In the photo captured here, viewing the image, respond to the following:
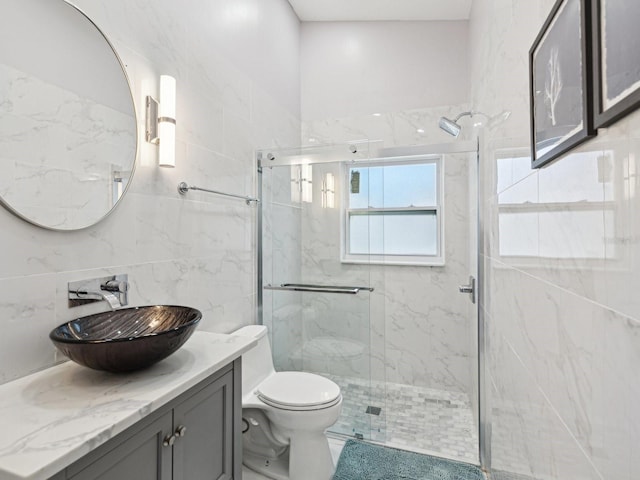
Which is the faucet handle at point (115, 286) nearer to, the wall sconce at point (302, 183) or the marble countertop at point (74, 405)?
the marble countertop at point (74, 405)

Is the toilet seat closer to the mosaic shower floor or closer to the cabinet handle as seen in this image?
the mosaic shower floor

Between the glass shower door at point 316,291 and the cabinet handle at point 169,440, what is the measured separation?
1414 millimetres

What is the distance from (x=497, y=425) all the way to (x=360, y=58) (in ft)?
9.40

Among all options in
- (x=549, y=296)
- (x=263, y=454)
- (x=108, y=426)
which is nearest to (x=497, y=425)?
(x=549, y=296)

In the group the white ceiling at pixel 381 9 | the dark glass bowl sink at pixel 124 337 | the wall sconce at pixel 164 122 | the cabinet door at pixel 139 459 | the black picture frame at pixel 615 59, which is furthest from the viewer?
the white ceiling at pixel 381 9

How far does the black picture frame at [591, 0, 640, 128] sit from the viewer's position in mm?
543

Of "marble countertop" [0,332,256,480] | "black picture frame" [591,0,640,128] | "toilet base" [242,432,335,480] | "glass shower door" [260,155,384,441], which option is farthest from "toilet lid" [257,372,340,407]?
"black picture frame" [591,0,640,128]

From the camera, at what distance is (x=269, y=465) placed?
1986 mm

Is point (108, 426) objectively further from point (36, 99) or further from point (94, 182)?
point (36, 99)

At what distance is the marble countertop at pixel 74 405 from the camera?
0.69 metres

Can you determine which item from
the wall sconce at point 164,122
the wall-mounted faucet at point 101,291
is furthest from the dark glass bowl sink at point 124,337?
the wall sconce at point 164,122

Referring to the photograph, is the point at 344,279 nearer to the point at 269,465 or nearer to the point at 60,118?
the point at 269,465

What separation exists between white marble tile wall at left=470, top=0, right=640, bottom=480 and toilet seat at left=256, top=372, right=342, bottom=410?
82cm

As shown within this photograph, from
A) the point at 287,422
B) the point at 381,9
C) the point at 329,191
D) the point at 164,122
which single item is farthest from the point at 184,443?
the point at 381,9
